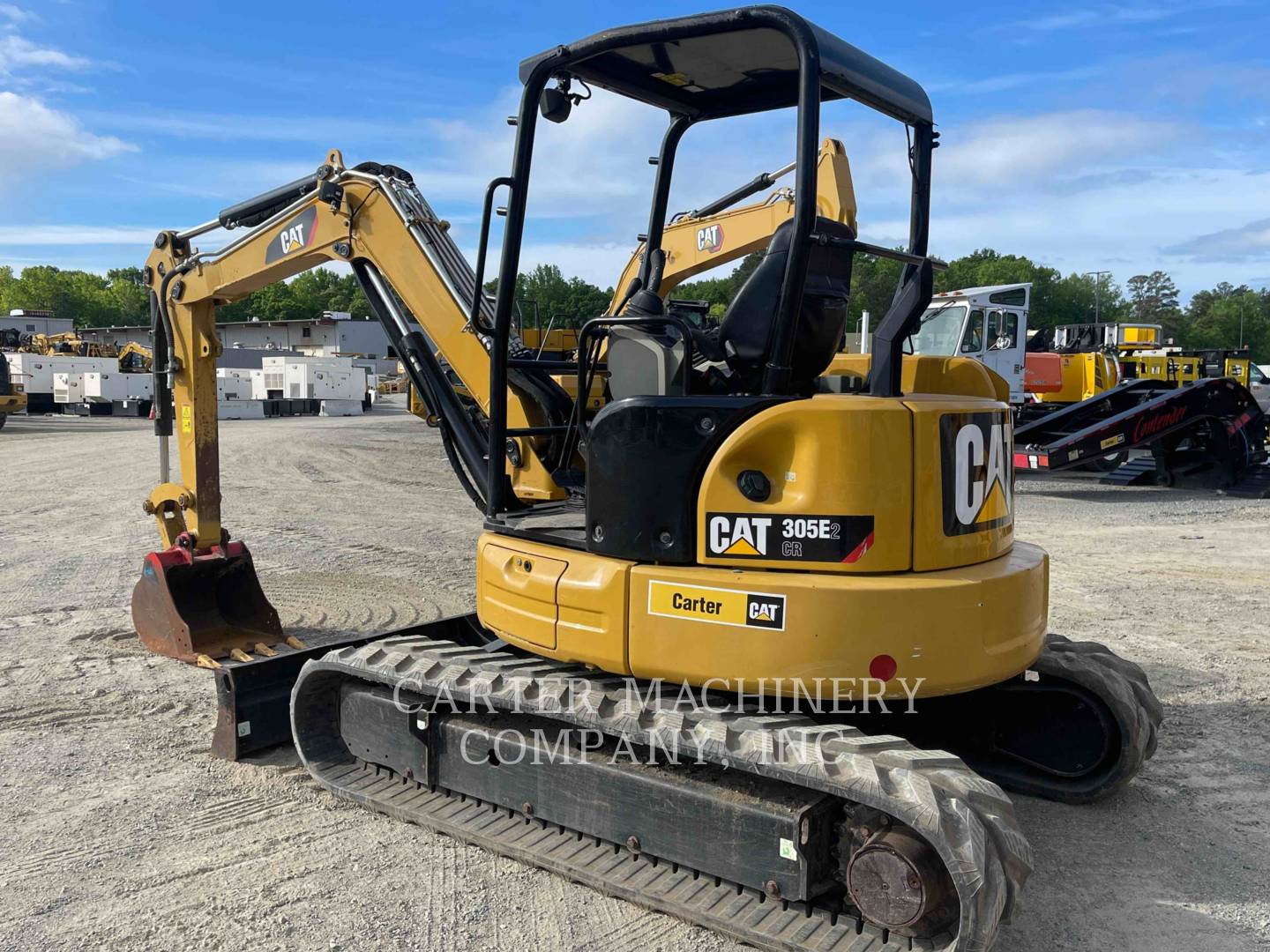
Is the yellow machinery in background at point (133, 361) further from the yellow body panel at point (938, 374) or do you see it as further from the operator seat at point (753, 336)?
the operator seat at point (753, 336)

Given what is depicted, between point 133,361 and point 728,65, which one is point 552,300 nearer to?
point 728,65

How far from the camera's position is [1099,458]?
45.3ft

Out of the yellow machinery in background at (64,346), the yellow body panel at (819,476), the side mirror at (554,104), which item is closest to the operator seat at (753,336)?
the yellow body panel at (819,476)

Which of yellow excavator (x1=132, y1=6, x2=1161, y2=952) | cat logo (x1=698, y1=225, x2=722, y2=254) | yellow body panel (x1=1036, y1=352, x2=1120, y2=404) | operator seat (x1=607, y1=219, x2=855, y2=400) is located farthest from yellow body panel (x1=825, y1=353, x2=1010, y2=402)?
yellow body panel (x1=1036, y1=352, x2=1120, y2=404)

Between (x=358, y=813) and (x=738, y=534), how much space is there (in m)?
2.13

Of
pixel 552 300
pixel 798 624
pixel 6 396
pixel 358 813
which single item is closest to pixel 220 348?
pixel 552 300

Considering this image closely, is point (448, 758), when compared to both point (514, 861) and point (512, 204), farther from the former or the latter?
point (512, 204)

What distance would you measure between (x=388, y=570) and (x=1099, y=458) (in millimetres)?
9692

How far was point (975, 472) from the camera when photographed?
3.70 metres

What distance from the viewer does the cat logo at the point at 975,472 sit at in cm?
356

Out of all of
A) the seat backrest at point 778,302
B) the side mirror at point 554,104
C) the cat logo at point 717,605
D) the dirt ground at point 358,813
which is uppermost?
the side mirror at point 554,104

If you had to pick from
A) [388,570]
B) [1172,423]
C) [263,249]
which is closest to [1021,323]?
[1172,423]

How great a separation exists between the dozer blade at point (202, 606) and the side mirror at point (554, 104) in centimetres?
387

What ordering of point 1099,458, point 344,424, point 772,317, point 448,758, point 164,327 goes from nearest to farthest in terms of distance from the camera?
1. point 772,317
2. point 448,758
3. point 164,327
4. point 1099,458
5. point 344,424
